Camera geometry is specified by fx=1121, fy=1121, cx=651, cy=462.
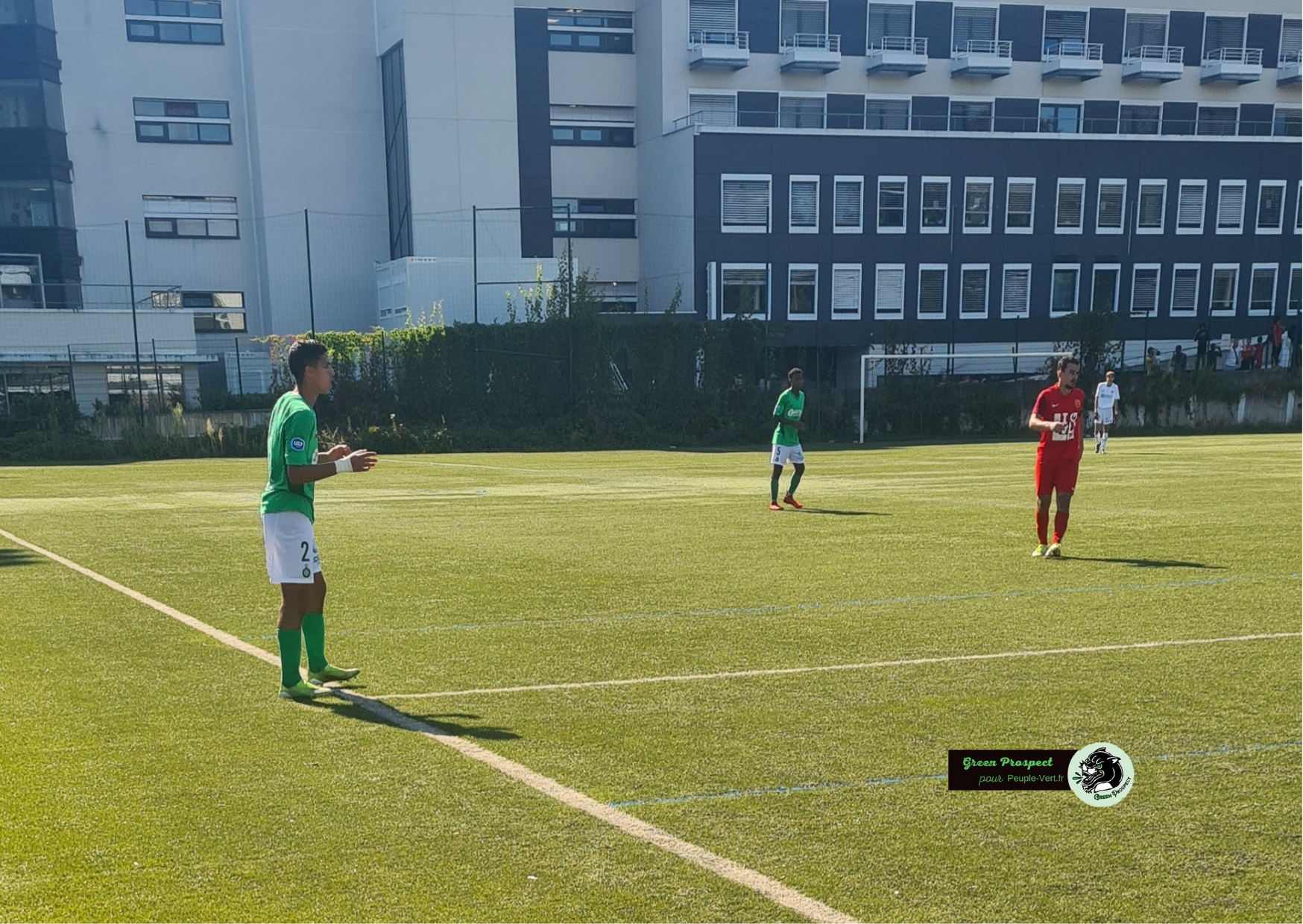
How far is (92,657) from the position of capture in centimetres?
762

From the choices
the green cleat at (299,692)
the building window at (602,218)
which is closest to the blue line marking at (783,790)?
the green cleat at (299,692)

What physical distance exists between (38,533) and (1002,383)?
100 feet

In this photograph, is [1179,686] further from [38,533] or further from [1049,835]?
[38,533]

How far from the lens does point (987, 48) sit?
50.5 m

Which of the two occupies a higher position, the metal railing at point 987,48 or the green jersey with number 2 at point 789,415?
the metal railing at point 987,48

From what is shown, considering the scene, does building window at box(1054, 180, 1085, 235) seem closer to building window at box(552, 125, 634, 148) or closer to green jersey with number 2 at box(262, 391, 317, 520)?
building window at box(552, 125, 634, 148)

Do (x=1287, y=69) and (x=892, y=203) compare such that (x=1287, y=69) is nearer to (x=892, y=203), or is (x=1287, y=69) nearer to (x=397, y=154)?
(x=892, y=203)

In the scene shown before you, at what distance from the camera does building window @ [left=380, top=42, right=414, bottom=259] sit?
1764 inches

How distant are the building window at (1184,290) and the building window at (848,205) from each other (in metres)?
14.3

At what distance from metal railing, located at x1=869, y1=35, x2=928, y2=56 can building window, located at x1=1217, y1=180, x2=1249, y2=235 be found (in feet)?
46.3

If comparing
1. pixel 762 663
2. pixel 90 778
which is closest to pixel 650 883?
pixel 90 778

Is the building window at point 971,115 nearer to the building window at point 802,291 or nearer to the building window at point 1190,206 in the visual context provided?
the building window at point 1190,206

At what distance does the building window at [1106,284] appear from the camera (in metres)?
47.1

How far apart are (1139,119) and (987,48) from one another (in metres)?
8.50
